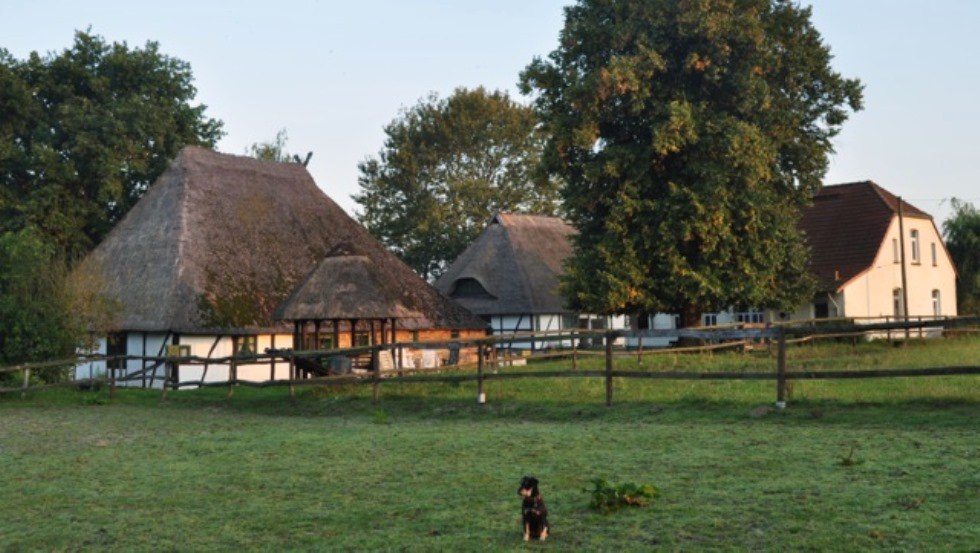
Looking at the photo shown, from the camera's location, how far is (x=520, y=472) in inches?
415

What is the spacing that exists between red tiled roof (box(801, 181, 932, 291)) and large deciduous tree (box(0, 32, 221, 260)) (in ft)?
90.0

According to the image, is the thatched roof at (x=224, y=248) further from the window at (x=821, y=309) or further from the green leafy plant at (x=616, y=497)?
the green leafy plant at (x=616, y=497)

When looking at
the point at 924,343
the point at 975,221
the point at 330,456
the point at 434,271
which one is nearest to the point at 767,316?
the point at 924,343

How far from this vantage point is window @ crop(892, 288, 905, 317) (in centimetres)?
4356

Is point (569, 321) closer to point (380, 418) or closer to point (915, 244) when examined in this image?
point (915, 244)

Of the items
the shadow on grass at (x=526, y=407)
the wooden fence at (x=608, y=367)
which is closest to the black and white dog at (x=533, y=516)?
the shadow on grass at (x=526, y=407)

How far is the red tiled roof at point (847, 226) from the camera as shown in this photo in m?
41.8

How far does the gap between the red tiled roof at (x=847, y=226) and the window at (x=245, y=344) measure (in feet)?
72.4

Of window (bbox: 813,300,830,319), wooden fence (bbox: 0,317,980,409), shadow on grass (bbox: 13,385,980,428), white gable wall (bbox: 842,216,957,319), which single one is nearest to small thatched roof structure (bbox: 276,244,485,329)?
wooden fence (bbox: 0,317,980,409)

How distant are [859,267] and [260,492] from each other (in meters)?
36.0

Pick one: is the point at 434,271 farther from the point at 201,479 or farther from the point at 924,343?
the point at 201,479

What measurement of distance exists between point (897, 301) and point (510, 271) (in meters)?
17.0

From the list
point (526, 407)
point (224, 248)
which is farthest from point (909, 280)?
point (526, 407)

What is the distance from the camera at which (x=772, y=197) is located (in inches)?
1273
